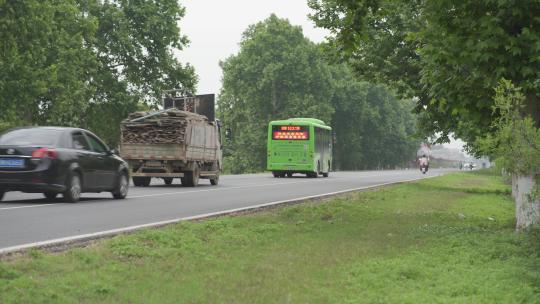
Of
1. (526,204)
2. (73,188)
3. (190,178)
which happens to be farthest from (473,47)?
(190,178)

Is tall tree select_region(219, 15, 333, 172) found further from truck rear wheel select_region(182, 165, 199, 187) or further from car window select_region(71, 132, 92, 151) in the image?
car window select_region(71, 132, 92, 151)

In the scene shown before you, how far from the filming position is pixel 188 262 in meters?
7.90

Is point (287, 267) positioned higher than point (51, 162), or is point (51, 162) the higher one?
point (51, 162)

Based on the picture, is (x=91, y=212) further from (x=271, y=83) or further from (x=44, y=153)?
(x=271, y=83)

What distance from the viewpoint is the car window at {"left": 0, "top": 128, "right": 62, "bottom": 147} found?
49.4 ft

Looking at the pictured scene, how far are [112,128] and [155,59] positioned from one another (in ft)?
18.9

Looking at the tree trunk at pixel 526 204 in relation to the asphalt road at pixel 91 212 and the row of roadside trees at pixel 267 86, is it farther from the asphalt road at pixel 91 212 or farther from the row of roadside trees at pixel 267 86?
the row of roadside trees at pixel 267 86

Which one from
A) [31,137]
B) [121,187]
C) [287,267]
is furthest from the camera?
[121,187]

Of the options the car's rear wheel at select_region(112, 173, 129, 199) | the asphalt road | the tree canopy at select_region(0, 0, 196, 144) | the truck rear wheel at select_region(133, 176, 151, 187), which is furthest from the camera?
the tree canopy at select_region(0, 0, 196, 144)

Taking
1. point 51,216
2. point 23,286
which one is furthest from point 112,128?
point 23,286

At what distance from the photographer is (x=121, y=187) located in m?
17.6

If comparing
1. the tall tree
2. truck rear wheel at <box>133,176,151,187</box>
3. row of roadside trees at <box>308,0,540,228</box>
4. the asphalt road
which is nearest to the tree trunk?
row of roadside trees at <box>308,0,540,228</box>

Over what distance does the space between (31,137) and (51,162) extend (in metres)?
0.80

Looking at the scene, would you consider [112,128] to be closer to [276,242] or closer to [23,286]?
[276,242]
